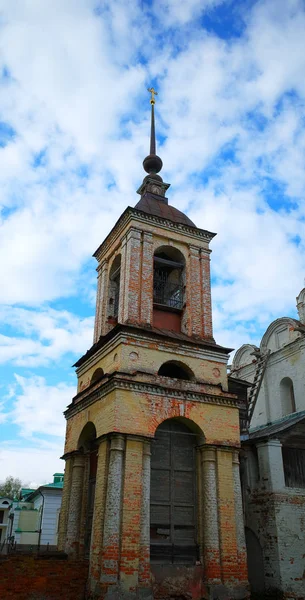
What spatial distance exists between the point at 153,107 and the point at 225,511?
53.8 feet

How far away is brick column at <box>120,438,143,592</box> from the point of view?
11242 millimetres

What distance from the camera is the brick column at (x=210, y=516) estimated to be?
12.3 meters

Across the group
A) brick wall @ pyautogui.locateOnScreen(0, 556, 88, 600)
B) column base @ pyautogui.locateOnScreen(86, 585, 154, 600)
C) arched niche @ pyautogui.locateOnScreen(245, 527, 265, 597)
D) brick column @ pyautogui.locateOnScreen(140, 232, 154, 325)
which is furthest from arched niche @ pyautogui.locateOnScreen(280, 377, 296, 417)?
brick wall @ pyautogui.locateOnScreen(0, 556, 88, 600)

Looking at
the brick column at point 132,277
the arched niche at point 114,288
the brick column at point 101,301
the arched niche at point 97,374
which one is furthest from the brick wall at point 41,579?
the arched niche at point 114,288

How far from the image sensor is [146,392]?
1314 centimetres

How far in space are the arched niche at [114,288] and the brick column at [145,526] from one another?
554 cm

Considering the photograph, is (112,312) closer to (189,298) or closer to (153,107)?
(189,298)

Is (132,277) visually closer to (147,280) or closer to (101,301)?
(147,280)

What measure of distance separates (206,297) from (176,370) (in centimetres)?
257

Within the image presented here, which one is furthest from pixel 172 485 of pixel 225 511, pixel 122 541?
pixel 122 541

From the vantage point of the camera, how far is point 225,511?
12.9 meters

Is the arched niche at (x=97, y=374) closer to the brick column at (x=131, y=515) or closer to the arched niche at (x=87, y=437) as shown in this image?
the arched niche at (x=87, y=437)

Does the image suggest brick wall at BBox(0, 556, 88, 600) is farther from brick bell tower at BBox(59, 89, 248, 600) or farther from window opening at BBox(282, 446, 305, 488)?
window opening at BBox(282, 446, 305, 488)

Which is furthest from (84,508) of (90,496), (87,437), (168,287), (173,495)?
(168,287)
